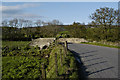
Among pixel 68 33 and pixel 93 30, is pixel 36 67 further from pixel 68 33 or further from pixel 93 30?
pixel 68 33

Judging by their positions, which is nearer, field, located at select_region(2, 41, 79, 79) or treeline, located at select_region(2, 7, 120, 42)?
field, located at select_region(2, 41, 79, 79)

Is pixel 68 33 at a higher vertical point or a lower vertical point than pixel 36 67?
higher

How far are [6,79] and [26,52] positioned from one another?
7.23 meters

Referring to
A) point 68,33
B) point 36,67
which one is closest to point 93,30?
point 68,33

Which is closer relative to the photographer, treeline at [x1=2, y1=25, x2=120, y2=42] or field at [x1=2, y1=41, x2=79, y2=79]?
field at [x1=2, y1=41, x2=79, y2=79]

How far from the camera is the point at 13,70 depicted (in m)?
10.4

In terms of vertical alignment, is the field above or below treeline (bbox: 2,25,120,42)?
below

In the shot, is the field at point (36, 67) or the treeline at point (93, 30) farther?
the treeline at point (93, 30)

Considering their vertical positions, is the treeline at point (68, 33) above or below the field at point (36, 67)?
above

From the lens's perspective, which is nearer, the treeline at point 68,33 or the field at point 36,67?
the field at point 36,67

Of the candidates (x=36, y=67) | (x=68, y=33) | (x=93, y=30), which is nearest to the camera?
(x=36, y=67)

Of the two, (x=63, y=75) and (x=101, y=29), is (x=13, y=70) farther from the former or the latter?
(x=101, y=29)

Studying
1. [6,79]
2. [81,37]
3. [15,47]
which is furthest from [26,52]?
[81,37]

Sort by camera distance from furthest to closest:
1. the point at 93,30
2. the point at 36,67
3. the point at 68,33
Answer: the point at 68,33, the point at 93,30, the point at 36,67
